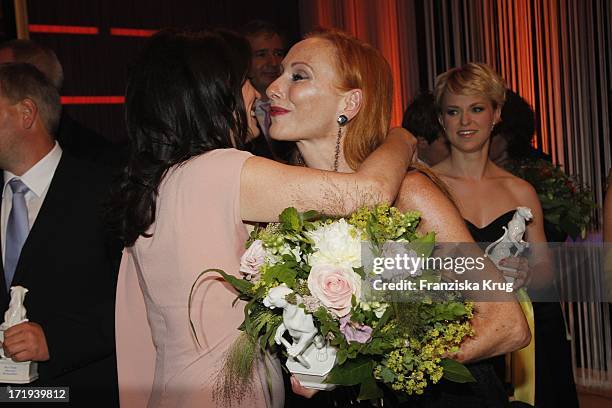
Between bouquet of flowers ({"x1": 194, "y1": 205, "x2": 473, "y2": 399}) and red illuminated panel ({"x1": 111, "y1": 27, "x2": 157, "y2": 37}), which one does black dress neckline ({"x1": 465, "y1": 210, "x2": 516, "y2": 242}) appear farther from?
red illuminated panel ({"x1": 111, "y1": 27, "x2": 157, "y2": 37})

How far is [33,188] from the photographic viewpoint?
117 inches

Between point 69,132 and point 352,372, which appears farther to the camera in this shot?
point 69,132

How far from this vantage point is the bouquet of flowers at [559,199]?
14.0ft

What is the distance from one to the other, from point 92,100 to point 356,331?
618cm

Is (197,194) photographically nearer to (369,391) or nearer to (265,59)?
(369,391)

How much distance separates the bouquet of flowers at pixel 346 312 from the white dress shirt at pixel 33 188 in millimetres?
1330

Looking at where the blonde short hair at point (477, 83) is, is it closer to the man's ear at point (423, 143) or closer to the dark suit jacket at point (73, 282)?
the man's ear at point (423, 143)

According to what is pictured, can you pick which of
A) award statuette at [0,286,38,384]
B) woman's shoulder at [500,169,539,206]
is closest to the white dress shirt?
award statuette at [0,286,38,384]

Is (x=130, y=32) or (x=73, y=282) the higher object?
(x=130, y=32)

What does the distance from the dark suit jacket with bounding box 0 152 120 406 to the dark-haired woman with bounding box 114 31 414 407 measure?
0.69m

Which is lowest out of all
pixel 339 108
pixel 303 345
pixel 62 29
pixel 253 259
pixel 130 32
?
pixel 303 345

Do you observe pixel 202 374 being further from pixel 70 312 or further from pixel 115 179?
pixel 70 312

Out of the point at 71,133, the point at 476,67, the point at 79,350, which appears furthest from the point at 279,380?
the point at 476,67

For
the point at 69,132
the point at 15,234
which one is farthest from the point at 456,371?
the point at 69,132
